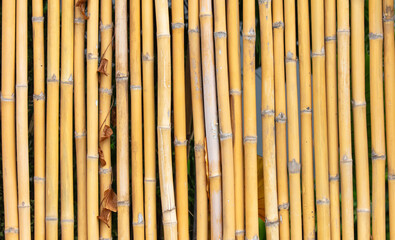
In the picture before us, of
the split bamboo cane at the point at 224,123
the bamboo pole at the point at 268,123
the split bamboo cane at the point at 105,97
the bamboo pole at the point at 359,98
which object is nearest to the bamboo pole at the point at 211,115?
the split bamboo cane at the point at 224,123

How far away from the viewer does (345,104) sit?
1.04 metres

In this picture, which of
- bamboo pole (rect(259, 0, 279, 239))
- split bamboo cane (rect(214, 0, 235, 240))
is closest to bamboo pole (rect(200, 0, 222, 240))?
split bamboo cane (rect(214, 0, 235, 240))

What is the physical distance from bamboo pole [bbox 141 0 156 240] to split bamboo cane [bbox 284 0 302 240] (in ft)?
1.05

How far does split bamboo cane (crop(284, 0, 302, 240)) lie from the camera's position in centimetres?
105

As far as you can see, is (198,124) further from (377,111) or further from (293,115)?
(377,111)

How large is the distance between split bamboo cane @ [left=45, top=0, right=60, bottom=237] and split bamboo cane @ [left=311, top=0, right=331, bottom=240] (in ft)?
2.00

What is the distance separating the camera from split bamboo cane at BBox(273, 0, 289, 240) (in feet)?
3.45

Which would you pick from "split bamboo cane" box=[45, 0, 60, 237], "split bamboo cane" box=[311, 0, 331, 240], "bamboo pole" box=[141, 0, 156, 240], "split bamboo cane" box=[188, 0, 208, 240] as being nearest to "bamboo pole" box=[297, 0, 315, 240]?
"split bamboo cane" box=[311, 0, 331, 240]

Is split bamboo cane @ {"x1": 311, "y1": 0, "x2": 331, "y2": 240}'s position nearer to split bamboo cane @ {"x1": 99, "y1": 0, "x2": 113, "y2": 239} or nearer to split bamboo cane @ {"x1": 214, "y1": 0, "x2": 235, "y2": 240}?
split bamboo cane @ {"x1": 214, "y1": 0, "x2": 235, "y2": 240}

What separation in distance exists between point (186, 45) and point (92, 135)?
32 centimetres

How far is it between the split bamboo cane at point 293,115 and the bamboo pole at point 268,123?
4 cm

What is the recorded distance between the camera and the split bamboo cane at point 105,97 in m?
1.07

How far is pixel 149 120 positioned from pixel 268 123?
280 millimetres

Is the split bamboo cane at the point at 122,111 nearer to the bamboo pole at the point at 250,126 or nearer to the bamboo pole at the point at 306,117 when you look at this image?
the bamboo pole at the point at 250,126
